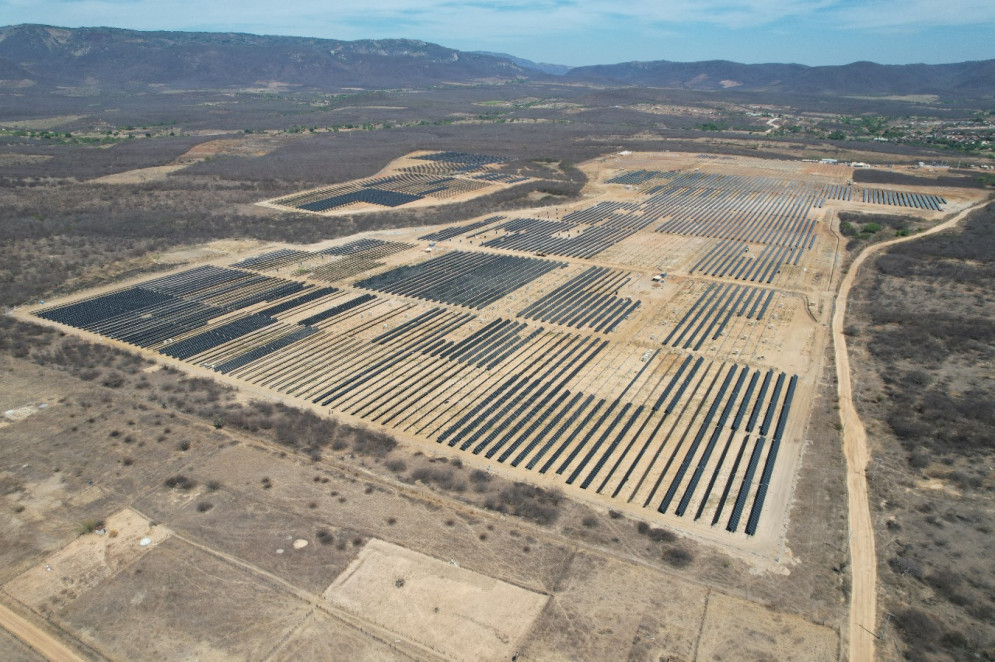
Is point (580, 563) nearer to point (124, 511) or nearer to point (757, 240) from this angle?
point (124, 511)

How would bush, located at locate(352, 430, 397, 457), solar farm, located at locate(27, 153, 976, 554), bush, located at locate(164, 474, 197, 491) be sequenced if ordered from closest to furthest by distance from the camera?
bush, located at locate(164, 474, 197, 491) → solar farm, located at locate(27, 153, 976, 554) → bush, located at locate(352, 430, 397, 457)

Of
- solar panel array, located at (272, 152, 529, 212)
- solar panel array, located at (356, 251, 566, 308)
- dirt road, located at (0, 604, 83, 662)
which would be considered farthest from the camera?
solar panel array, located at (272, 152, 529, 212)

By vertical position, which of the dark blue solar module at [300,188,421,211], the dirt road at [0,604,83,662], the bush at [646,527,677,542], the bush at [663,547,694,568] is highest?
the dark blue solar module at [300,188,421,211]

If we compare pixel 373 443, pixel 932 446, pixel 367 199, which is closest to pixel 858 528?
pixel 932 446

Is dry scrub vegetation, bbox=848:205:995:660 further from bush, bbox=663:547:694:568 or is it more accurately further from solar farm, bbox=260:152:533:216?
solar farm, bbox=260:152:533:216

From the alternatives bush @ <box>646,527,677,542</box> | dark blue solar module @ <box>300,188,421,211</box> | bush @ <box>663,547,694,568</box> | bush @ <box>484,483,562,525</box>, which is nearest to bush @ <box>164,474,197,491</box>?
bush @ <box>484,483,562,525</box>

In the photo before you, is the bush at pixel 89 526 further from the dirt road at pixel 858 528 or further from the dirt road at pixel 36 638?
the dirt road at pixel 858 528

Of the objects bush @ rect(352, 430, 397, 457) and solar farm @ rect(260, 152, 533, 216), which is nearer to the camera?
bush @ rect(352, 430, 397, 457)

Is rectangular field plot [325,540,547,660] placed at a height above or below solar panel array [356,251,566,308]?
below
